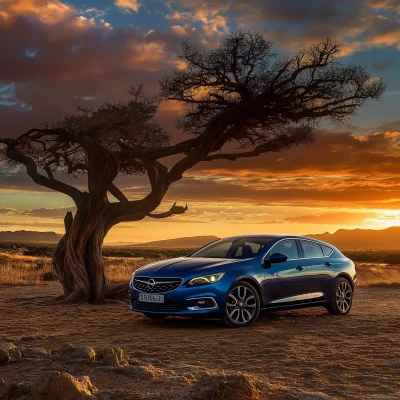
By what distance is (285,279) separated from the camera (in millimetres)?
13188

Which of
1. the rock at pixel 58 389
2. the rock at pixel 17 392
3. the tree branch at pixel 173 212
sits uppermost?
the tree branch at pixel 173 212

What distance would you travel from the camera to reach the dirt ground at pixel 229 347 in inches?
283

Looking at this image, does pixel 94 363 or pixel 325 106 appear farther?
pixel 325 106

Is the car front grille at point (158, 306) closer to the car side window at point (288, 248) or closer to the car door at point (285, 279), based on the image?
the car door at point (285, 279)

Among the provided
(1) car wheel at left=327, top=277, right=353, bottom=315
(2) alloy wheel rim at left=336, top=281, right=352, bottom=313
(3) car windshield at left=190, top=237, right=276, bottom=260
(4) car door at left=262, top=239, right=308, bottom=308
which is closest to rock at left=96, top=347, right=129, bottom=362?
(4) car door at left=262, top=239, right=308, bottom=308

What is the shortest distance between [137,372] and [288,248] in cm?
690

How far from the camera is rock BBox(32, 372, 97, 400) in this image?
590cm

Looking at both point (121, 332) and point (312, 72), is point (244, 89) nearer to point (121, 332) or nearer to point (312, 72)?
point (312, 72)

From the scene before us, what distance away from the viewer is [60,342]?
10.4m

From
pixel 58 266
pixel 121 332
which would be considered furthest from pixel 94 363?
pixel 58 266

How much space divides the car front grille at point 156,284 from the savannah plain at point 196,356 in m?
0.65

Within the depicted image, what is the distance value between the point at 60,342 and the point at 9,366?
232 cm

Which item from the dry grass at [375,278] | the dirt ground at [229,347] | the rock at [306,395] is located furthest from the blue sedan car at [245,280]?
the dry grass at [375,278]

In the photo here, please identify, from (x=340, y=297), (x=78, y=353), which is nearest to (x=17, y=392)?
(x=78, y=353)
